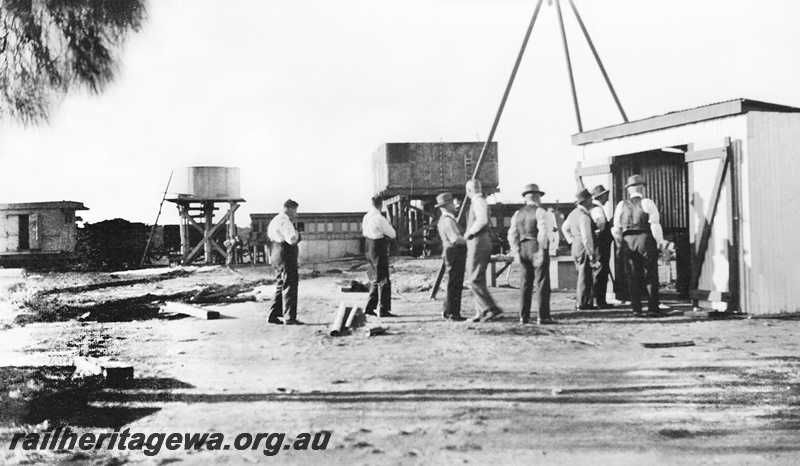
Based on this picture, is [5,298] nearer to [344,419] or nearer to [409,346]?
[409,346]

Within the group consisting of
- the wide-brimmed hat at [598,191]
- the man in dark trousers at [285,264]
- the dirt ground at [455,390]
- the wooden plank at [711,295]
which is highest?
the wide-brimmed hat at [598,191]

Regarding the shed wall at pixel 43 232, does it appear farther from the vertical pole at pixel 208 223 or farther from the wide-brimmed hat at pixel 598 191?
the wide-brimmed hat at pixel 598 191

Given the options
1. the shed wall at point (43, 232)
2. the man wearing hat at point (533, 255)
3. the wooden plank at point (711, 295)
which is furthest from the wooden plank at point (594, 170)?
the shed wall at point (43, 232)

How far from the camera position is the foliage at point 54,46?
4.68m

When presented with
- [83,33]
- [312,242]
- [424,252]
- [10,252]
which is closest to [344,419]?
[83,33]

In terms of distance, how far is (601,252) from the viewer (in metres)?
11.2

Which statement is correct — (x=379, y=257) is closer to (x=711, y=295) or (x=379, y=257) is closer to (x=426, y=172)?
(x=711, y=295)

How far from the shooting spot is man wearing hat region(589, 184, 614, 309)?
1107 cm

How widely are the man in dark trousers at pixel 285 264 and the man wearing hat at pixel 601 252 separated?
198 inches

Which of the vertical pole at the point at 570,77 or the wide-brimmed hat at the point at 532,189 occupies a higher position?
the vertical pole at the point at 570,77

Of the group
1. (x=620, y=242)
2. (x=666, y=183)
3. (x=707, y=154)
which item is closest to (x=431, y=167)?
(x=666, y=183)

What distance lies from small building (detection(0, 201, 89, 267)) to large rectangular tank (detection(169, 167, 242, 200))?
212 inches

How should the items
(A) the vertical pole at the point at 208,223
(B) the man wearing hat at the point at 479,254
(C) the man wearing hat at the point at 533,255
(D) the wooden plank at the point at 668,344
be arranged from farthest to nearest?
1. (A) the vertical pole at the point at 208,223
2. (B) the man wearing hat at the point at 479,254
3. (C) the man wearing hat at the point at 533,255
4. (D) the wooden plank at the point at 668,344

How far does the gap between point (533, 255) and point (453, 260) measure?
1.26 m
